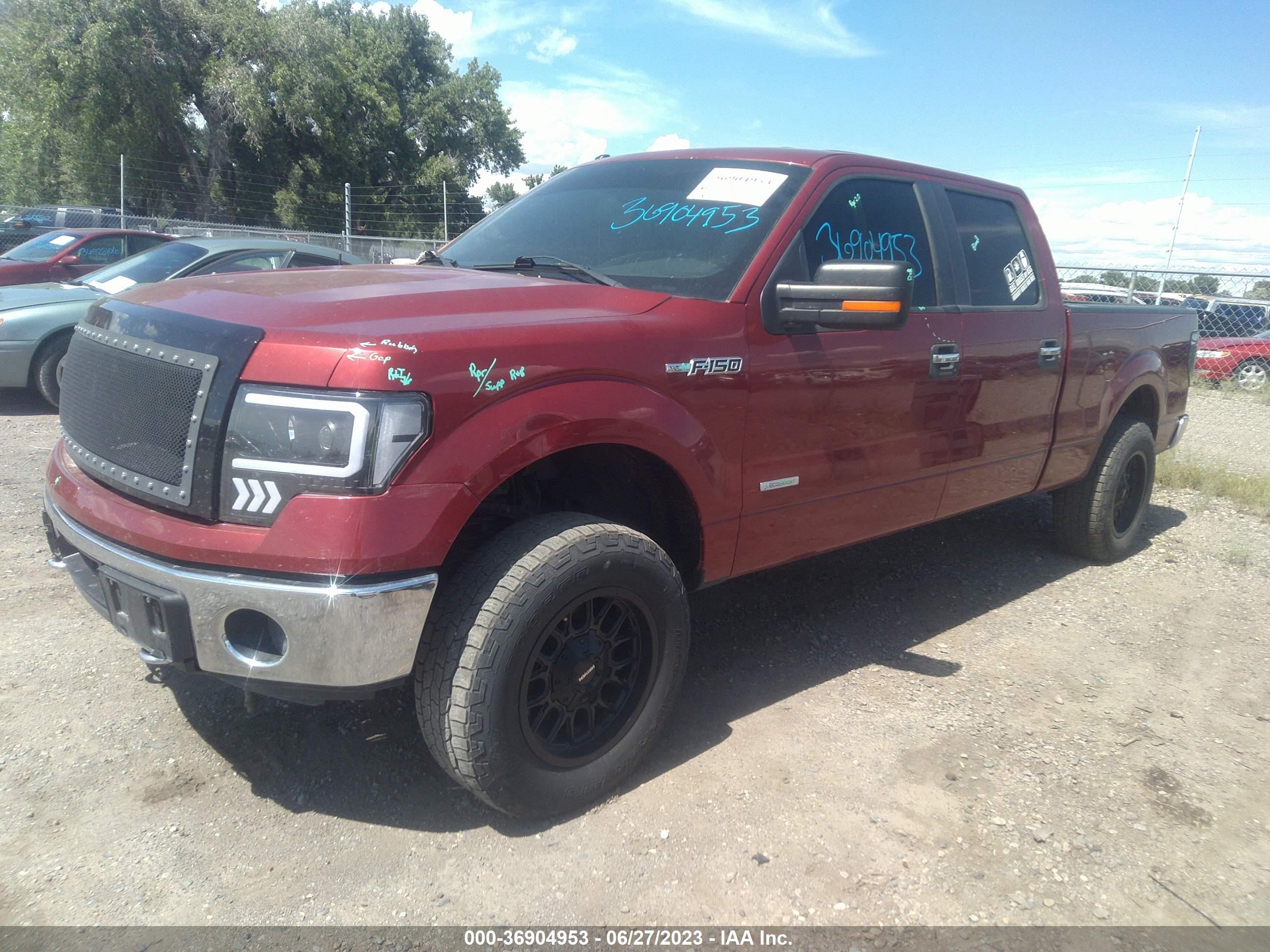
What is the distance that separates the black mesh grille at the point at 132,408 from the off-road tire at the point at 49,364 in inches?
205

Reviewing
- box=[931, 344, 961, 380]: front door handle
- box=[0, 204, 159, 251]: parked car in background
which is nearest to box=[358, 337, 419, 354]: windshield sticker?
box=[931, 344, 961, 380]: front door handle

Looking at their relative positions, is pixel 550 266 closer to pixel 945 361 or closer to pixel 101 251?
pixel 945 361

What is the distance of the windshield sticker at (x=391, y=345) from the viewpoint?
2088mm

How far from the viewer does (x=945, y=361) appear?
3.57 m

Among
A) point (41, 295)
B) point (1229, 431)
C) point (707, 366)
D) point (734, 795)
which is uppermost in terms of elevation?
point (707, 366)

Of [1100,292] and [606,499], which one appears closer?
[606,499]

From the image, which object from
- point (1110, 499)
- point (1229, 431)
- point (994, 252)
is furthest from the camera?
point (1229, 431)

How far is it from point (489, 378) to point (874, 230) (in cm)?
195

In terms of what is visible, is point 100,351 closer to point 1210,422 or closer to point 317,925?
point 317,925

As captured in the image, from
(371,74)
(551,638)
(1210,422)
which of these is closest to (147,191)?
(371,74)

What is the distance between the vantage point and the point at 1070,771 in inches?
118

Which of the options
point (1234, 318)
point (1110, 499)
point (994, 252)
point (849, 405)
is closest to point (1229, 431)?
point (1234, 318)

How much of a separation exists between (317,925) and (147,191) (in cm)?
3177

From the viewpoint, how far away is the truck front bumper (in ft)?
6.78
